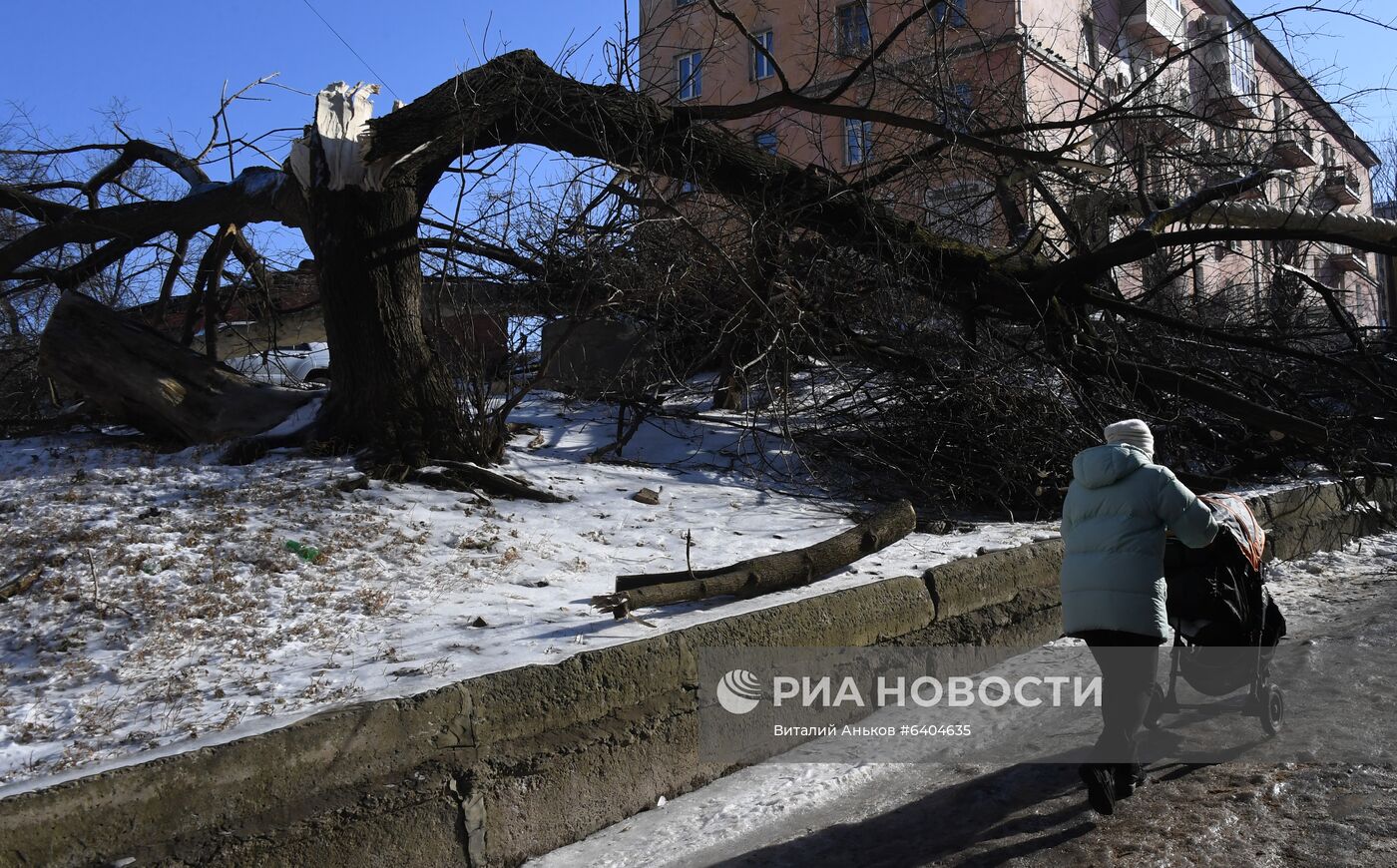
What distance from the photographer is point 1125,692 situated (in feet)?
12.3

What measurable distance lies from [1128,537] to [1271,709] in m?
1.26

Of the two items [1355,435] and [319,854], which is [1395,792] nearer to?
[319,854]

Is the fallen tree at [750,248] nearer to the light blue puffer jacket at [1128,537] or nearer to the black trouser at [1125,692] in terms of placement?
the light blue puffer jacket at [1128,537]

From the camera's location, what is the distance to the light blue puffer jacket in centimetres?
374

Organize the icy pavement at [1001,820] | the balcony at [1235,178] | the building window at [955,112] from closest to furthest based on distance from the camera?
the icy pavement at [1001,820], the building window at [955,112], the balcony at [1235,178]

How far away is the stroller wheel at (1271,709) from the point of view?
428cm

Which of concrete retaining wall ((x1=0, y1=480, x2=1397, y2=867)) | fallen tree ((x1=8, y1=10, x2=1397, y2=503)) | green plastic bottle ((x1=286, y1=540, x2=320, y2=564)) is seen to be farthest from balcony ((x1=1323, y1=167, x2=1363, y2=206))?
green plastic bottle ((x1=286, y1=540, x2=320, y2=564))

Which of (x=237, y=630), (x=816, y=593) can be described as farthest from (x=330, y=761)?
(x=816, y=593)

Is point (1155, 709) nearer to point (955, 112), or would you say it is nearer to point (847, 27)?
point (955, 112)

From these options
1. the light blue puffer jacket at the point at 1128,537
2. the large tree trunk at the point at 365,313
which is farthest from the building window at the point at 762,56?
the light blue puffer jacket at the point at 1128,537

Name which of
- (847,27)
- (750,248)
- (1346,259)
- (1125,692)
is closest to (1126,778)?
(1125,692)

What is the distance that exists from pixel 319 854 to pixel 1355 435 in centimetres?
858

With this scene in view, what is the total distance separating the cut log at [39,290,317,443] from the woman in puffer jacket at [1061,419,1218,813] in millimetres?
5313

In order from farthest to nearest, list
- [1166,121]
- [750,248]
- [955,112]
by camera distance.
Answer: [1166,121]
[955,112]
[750,248]
